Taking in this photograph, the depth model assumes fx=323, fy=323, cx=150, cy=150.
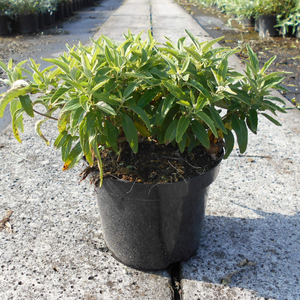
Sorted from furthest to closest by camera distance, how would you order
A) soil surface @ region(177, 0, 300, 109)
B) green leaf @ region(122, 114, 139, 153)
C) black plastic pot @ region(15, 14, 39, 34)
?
black plastic pot @ region(15, 14, 39, 34)
soil surface @ region(177, 0, 300, 109)
green leaf @ region(122, 114, 139, 153)


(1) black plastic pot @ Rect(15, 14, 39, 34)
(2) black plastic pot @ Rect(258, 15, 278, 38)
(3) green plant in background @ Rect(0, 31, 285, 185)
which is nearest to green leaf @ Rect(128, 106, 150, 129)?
(3) green plant in background @ Rect(0, 31, 285, 185)

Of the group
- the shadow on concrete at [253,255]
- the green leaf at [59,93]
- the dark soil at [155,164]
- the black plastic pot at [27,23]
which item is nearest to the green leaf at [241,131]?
the dark soil at [155,164]

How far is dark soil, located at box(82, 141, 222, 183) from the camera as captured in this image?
61.7 inches

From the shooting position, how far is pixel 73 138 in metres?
1.55

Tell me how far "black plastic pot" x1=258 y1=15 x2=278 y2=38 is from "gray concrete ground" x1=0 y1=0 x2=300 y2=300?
5.19 m

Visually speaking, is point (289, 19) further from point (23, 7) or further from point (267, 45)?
point (23, 7)

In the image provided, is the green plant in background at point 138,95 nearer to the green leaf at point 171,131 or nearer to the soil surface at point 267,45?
the green leaf at point 171,131

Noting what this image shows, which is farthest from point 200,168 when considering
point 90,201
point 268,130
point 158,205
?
point 268,130

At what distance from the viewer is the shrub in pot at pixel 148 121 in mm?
1384

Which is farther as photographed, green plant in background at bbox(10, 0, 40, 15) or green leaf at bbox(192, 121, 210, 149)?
green plant in background at bbox(10, 0, 40, 15)

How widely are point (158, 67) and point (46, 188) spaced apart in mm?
1415

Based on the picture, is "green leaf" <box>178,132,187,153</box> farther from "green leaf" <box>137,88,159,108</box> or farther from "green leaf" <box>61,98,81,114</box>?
"green leaf" <box>61,98,81,114</box>

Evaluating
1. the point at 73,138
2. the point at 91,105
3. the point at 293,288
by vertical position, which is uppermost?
the point at 91,105

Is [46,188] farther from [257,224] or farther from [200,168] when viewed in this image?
[257,224]
